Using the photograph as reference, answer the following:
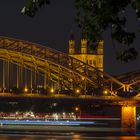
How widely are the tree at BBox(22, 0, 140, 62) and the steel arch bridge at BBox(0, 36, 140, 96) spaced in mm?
97890

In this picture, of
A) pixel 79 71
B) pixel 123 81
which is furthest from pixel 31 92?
pixel 123 81

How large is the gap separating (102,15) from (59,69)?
107189mm

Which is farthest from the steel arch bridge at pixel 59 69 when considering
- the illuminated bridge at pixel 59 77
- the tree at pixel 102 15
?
the tree at pixel 102 15

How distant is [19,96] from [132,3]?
94.8 metres

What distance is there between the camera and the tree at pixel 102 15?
11.4 metres

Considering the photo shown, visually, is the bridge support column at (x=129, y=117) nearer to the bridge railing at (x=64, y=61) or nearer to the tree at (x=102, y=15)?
the bridge railing at (x=64, y=61)

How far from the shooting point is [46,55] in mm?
114625

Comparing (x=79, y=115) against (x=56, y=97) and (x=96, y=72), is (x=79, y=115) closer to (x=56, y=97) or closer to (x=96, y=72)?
(x=96, y=72)

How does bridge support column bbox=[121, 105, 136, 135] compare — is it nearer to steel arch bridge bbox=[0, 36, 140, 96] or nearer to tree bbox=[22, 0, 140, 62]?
steel arch bridge bbox=[0, 36, 140, 96]

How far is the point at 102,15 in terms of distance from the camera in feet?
37.4

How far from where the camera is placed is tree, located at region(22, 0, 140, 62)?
11.4m

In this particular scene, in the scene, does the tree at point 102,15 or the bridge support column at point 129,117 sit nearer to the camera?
the tree at point 102,15

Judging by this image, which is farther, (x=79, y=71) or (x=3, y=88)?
(x=79, y=71)

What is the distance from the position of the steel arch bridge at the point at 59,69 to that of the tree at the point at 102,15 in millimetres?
97890
